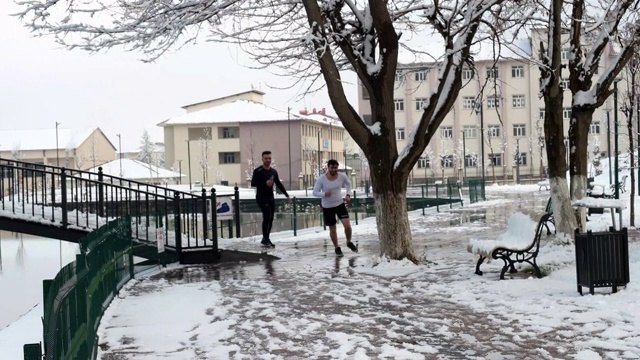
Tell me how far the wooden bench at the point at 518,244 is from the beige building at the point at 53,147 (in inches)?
3924

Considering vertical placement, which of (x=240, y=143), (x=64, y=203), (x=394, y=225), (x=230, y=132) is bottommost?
(x=394, y=225)

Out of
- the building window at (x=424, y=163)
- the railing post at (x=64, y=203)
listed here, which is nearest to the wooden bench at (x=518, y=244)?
the railing post at (x=64, y=203)

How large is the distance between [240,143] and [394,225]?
8066 cm

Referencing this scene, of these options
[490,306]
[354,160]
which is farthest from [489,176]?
[490,306]

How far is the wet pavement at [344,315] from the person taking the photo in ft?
21.3

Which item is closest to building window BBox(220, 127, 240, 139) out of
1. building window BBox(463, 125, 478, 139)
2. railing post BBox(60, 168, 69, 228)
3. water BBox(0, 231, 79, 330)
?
building window BBox(463, 125, 478, 139)

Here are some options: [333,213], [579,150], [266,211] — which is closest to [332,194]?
[333,213]

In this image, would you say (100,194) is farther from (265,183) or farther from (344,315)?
(344,315)

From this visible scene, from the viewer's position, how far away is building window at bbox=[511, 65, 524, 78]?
284ft

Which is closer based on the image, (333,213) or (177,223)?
(177,223)

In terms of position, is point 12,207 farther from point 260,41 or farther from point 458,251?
point 458,251

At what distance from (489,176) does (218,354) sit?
277ft

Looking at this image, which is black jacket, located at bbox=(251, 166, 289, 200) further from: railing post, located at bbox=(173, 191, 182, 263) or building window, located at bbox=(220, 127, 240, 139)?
building window, located at bbox=(220, 127, 240, 139)

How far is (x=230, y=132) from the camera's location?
9231 centimetres
